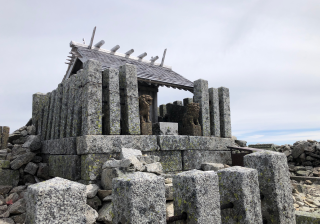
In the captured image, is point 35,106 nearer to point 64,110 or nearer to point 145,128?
point 64,110

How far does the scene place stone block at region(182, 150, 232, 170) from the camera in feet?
21.7

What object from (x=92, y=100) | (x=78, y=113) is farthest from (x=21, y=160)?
(x=92, y=100)

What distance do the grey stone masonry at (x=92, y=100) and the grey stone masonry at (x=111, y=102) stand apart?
19 cm

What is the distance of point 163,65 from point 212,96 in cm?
427

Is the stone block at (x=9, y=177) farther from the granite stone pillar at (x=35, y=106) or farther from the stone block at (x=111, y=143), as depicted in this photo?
the stone block at (x=111, y=143)

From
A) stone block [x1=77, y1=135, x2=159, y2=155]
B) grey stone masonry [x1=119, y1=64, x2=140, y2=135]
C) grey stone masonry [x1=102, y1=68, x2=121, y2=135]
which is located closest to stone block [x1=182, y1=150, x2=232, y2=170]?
stone block [x1=77, y1=135, x2=159, y2=155]

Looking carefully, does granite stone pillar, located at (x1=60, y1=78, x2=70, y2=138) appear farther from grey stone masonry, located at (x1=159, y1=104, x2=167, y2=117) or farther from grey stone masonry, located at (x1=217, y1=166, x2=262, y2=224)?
grey stone masonry, located at (x1=159, y1=104, x2=167, y2=117)

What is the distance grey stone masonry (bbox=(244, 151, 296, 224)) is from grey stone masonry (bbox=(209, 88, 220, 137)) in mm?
4430

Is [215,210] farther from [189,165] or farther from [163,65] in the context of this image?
[163,65]

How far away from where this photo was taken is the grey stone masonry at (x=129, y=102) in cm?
594

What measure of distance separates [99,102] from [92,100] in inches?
6.8

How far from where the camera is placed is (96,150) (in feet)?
17.4

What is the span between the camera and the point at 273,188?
3.23 metres

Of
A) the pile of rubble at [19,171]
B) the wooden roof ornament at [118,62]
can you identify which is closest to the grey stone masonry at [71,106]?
the wooden roof ornament at [118,62]
